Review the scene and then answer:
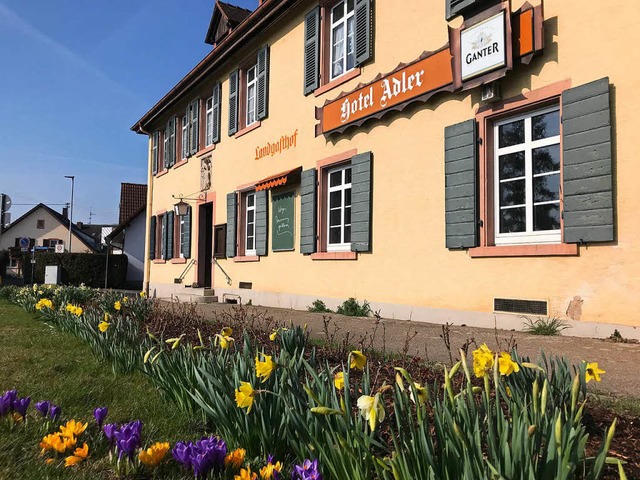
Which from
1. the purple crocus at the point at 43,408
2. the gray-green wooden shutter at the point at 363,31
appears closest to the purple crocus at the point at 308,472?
the purple crocus at the point at 43,408

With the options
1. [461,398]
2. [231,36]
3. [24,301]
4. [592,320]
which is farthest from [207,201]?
[461,398]

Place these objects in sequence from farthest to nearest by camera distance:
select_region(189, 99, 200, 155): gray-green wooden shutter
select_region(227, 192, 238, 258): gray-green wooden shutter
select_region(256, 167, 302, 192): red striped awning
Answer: select_region(189, 99, 200, 155): gray-green wooden shutter, select_region(227, 192, 238, 258): gray-green wooden shutter, select_region(256, 167, 302, 192): red striped awning

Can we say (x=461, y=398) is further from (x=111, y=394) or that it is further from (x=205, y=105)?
(x=205, y=105)

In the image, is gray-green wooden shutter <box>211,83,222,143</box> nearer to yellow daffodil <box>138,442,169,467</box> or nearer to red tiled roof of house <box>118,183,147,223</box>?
yellow daffodil <box>138,442,169,467</box>

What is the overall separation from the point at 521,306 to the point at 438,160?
2447 millimetres

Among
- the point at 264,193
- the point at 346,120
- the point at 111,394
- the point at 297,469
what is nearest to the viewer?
the point at 297,469

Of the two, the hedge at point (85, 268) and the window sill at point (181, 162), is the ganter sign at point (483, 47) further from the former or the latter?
the hedge at point (85, 268)

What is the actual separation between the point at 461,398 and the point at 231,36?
12.9 metres

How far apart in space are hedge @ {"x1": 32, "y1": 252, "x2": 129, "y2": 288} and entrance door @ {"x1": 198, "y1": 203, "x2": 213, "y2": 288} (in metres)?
12.3

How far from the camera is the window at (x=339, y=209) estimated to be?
9.82m

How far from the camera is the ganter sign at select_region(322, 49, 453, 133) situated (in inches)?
299

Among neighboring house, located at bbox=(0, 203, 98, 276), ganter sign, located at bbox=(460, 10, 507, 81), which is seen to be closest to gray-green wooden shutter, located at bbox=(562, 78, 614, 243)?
ganter sign, located at bbox=(460, 10, 507, 81)

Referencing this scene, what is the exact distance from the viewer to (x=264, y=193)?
12109 mm

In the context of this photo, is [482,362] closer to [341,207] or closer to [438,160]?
[438,160]
